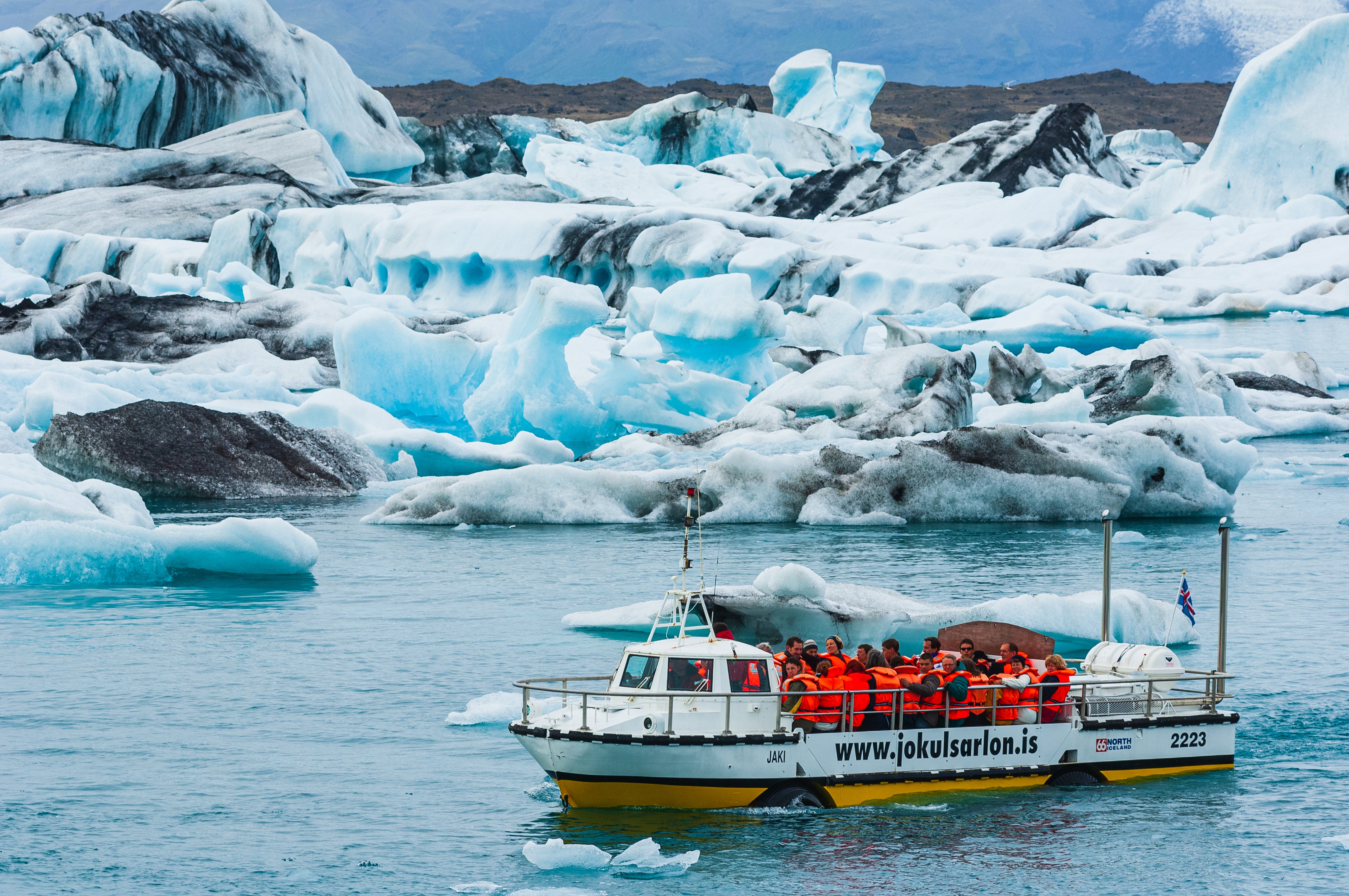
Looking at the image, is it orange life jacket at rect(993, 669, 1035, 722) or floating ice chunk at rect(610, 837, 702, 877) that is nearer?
floating ice chunk at rect(610, 837, 702, 877)

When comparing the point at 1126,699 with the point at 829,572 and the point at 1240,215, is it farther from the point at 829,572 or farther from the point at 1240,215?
the point at 1240,215

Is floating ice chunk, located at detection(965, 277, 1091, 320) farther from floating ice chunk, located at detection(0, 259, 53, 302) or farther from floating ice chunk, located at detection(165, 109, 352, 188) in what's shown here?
floating ice chunk, located at detection(0, 259, 53, 302)

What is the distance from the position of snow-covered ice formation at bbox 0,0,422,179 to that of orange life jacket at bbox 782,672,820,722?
156ft

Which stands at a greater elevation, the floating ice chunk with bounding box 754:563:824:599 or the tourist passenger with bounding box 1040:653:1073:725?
the floating ice chunk with bounding box 754:563:824:599

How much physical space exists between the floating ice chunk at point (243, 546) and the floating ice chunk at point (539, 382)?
33.2ft

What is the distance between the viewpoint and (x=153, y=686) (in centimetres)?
1350

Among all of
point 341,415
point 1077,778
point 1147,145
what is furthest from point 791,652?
point 1147,145

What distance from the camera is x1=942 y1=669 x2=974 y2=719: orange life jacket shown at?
424 inches

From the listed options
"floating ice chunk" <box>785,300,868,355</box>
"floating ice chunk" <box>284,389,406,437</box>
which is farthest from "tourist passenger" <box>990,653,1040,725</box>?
"floating ice chunk" <box>785,300,868,355</box>

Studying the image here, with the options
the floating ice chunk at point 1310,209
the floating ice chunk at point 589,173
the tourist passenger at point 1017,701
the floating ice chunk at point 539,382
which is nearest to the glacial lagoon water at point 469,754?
the tourist passenger at point 1017,701

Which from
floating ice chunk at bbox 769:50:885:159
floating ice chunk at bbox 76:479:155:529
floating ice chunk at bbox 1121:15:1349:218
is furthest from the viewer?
floating ice chunk at bbox 769:50:885:159

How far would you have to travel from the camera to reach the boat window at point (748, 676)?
34.2ft

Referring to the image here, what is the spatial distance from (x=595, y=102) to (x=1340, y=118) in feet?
297

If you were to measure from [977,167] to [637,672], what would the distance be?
5762 cm
